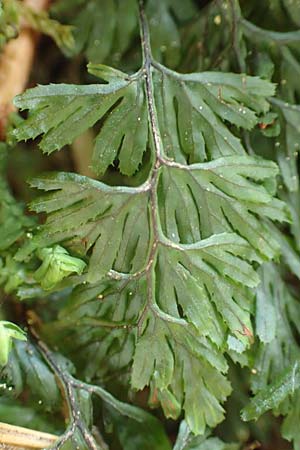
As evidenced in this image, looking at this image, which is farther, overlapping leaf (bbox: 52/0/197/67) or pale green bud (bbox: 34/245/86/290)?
overlapping leaf (bbox: 52/0/197/67)

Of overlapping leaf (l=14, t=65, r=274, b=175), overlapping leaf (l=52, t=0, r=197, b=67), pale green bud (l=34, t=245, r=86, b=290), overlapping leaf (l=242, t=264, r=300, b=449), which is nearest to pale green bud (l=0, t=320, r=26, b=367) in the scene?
pale green bud (l=34, t=245, r=86, b=290)

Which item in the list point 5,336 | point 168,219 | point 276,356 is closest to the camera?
point 5,336

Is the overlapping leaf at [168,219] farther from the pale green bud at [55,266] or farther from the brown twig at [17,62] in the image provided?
the brown twig at [17,62]

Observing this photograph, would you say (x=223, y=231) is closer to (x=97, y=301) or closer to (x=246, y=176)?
(x=246, y=176)

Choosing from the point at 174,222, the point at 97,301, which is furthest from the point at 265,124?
the point at 97,301

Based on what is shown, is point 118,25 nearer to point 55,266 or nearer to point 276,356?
point 55,266

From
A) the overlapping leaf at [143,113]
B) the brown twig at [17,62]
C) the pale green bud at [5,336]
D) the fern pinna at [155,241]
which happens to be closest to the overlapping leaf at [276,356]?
the fern pinna at [155,241]

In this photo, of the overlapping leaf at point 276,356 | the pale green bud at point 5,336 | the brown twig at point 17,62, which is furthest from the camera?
the brown twig at point 17,62

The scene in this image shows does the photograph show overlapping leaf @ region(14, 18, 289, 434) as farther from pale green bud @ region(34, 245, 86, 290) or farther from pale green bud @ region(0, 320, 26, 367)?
pale green bud @ region(0, 320, 26, 367)

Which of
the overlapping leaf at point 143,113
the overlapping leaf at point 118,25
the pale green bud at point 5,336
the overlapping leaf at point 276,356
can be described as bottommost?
the overlapping leaf at point 276,356

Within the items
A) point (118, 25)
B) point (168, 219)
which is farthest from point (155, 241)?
point (118, 25)

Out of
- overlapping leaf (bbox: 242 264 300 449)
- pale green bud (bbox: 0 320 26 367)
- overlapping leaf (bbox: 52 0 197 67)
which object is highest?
overlapping leaf (bbox: 52 0 197 67)
